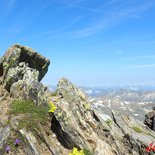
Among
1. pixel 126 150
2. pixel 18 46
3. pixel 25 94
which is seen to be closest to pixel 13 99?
pixel 25 94

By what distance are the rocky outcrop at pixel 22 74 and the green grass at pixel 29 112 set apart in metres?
1.38

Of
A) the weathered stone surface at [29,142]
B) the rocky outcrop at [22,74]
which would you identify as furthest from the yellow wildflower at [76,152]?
the rocky outcrop at [22,74]

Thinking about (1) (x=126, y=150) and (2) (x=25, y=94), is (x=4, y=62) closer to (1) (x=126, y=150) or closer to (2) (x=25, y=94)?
(2) (x=25, y=94)

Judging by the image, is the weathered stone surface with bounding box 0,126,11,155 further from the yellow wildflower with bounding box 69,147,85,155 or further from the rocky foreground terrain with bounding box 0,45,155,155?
the yellow wildflower with bounding box 69,147,85,155

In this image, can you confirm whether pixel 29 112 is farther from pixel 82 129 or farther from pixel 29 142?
pixel 82 129

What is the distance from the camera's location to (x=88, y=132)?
3086 cm

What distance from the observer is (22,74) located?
117ft

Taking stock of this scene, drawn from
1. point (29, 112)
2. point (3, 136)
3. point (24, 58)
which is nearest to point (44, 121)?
point (29, 112)

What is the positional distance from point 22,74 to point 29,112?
26.1ft

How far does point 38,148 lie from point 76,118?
7.20 m

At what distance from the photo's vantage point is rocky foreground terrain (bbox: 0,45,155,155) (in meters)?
25.5

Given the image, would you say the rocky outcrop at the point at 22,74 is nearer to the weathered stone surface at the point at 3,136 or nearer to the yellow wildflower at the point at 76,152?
the weathered stone surface at the point at 3,136

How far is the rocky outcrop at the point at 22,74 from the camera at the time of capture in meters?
32.3

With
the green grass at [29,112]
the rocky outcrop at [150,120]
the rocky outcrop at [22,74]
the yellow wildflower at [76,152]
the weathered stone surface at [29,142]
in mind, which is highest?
the rocky outcrop at [22,74]
